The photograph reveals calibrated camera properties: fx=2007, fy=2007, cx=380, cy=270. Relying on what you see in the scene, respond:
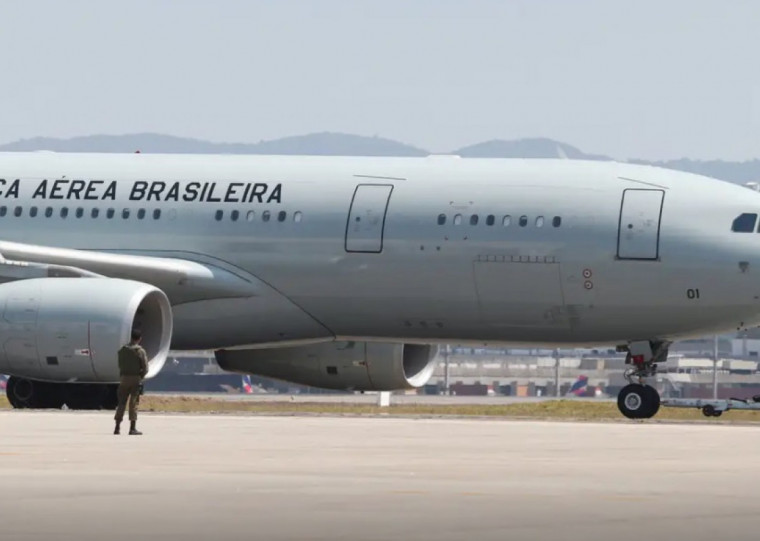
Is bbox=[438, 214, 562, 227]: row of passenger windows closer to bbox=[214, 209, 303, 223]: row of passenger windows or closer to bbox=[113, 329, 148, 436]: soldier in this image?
bbox=[214, 209, 303, 223]: row of passenger windows

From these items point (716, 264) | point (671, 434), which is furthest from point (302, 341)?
point (671, 434)

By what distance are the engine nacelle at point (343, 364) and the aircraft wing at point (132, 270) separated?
2.56m

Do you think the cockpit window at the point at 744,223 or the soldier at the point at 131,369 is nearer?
the soldier at the point at 131,369

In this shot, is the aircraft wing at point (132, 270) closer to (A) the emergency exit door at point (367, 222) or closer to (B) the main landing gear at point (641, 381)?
(A) the emergency exit door at point (367, 222)

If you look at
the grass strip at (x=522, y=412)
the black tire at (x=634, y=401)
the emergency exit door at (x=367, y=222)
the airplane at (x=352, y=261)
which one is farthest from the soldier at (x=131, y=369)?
the black tire at (x=634, y=401)

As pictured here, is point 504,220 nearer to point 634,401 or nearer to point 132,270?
point 634,401

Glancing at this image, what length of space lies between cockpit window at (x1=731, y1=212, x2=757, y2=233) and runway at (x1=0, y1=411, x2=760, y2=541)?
5420 millimetres

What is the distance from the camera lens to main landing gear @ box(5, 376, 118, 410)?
36688 millimetres

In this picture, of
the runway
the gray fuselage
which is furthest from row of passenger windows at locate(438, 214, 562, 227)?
the runway

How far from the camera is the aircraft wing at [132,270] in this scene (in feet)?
115

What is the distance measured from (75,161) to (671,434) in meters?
14.6

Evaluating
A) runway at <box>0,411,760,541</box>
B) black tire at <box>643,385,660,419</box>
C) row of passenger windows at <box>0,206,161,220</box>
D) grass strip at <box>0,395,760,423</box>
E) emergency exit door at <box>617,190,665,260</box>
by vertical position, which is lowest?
runway at <box>0,411,760,541</box>

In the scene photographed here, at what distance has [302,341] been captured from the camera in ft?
121

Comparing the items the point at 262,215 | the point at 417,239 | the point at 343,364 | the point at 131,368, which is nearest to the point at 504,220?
the point at 417,239
